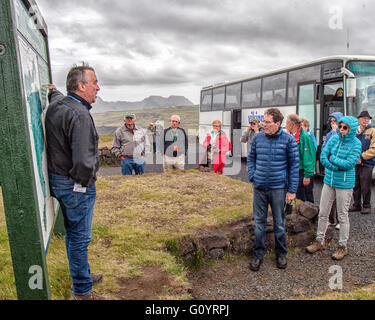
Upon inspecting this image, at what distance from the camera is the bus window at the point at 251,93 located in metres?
13.7

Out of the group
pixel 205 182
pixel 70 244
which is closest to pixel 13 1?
pixel 70 244

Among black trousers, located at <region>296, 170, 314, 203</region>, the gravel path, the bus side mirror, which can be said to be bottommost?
the gravel path

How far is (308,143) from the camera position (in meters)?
6.04

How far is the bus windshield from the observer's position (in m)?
8.88

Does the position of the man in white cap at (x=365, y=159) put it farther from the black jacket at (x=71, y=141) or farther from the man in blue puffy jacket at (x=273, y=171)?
the black jacket at (x=71, y=141)

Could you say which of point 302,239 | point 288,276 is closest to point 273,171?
point 288,276

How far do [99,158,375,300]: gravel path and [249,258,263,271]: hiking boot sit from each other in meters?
0.07

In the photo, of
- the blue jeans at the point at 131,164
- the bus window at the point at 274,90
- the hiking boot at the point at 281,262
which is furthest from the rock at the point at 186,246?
the bus window at the point at 274,90

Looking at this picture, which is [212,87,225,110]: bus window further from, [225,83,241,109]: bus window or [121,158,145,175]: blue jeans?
[121,158,145,175]: blue jeans

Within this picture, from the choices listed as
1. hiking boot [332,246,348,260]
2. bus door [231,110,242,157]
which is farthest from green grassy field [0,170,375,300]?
bus door [231,110,242,157]

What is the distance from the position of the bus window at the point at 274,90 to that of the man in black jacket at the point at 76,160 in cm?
1026

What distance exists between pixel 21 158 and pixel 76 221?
2.90ft

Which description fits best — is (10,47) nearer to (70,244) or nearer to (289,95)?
(70,244)

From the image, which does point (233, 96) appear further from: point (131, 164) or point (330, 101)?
point (131, 164)
